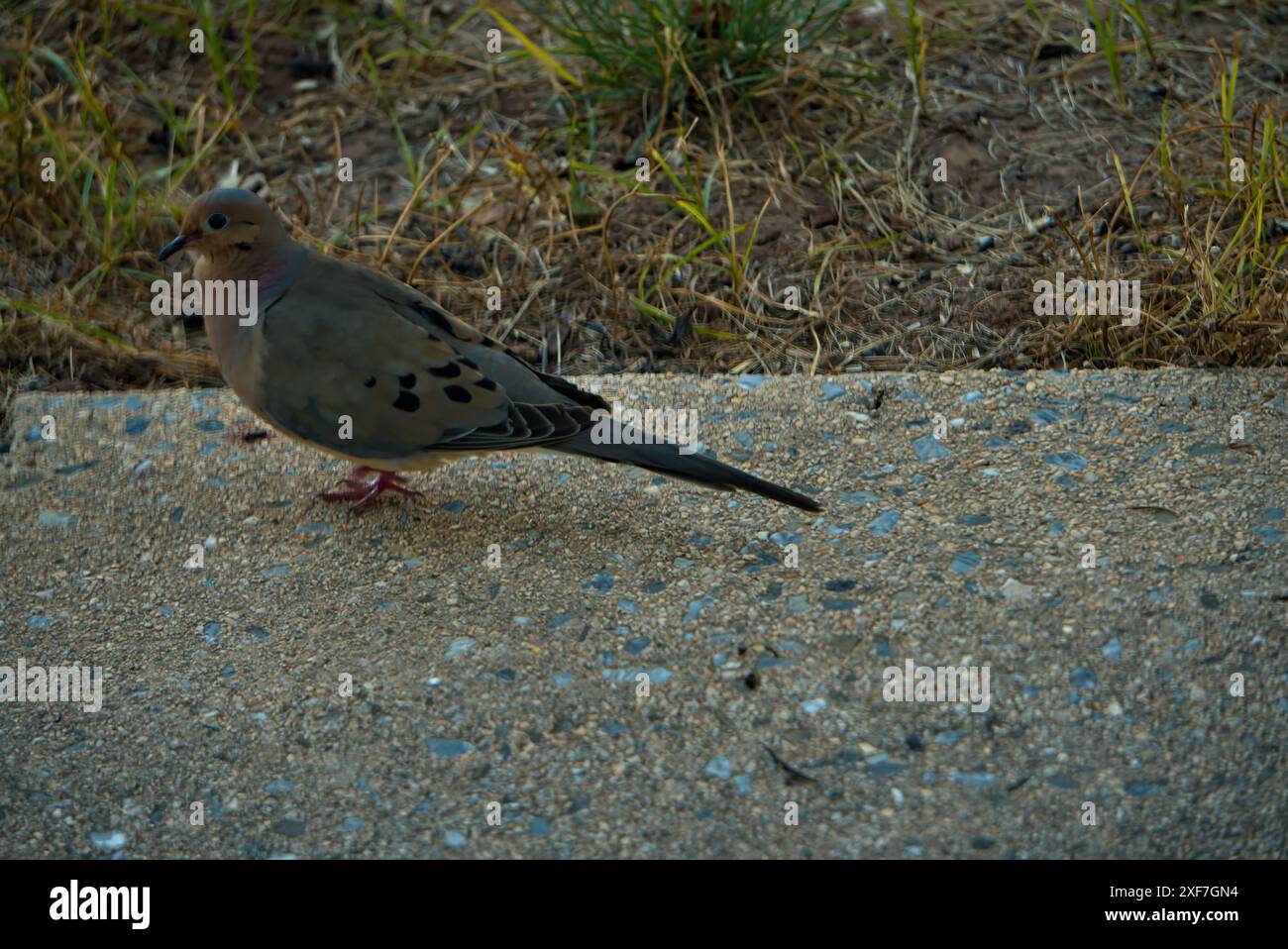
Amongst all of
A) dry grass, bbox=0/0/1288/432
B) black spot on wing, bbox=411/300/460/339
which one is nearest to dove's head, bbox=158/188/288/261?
black spot on wing, bbox=411/300/460/339

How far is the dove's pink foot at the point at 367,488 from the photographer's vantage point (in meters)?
4.07

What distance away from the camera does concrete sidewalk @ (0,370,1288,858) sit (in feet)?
9.48

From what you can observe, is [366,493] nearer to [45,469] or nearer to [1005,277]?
[45,469]

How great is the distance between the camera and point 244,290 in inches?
154

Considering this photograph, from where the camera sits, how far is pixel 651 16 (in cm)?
544

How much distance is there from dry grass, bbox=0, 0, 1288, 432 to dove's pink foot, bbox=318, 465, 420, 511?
915 millimetres

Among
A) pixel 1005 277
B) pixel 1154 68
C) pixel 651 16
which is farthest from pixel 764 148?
pixel 1154 68

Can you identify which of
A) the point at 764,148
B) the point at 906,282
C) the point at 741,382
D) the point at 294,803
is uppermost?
the point at 764,148

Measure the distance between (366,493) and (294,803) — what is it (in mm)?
1291

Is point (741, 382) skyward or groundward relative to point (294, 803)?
skyward

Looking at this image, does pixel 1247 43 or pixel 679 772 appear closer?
pixel 679 772

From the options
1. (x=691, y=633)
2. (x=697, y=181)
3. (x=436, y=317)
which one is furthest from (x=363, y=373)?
(x=697, y=181)

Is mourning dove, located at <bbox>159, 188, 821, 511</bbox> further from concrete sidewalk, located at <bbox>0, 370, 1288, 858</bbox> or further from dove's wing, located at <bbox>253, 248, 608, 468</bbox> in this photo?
concrete sidewalk, located at <bbox>0, 370, 1288, 858</bbox>

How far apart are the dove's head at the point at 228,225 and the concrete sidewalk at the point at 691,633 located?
27.8 inches
